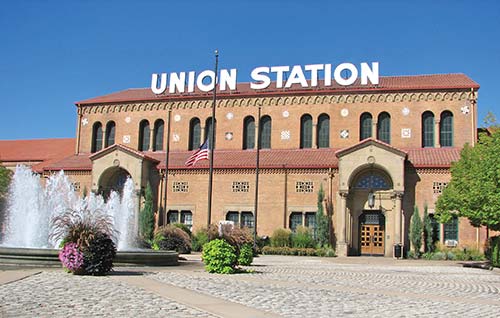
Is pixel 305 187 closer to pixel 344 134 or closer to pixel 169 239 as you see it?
pixel 344 134

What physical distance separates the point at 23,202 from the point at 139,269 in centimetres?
1030

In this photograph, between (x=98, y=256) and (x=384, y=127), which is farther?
(x=384, y=127)

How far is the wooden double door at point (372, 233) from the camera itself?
43.6 m

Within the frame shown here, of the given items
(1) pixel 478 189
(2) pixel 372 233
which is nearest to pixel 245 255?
(1) pixel 478 189

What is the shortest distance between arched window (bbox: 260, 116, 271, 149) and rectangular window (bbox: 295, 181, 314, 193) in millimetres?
6196

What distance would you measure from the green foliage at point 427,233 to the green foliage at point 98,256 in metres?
28.9

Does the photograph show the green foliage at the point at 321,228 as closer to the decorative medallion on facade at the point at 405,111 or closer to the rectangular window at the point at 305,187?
the rectangular window at the point at 305,187

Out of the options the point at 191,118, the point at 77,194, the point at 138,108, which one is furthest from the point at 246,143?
the point at 77,194

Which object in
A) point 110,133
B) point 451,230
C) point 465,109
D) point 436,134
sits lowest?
point 451,230

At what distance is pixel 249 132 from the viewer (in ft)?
168

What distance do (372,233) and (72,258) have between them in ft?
99.7

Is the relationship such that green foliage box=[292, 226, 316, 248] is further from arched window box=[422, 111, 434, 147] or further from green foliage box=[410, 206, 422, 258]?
arched window box=[422, 111, 434, 147]

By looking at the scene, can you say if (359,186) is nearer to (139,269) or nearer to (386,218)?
(386,218)

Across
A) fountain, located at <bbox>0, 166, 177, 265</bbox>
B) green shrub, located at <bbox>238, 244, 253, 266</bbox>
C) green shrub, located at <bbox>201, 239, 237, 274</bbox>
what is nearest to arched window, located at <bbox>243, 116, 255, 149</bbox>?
fountain, located at <bbox>0, 166, 177, 265</bbox>
